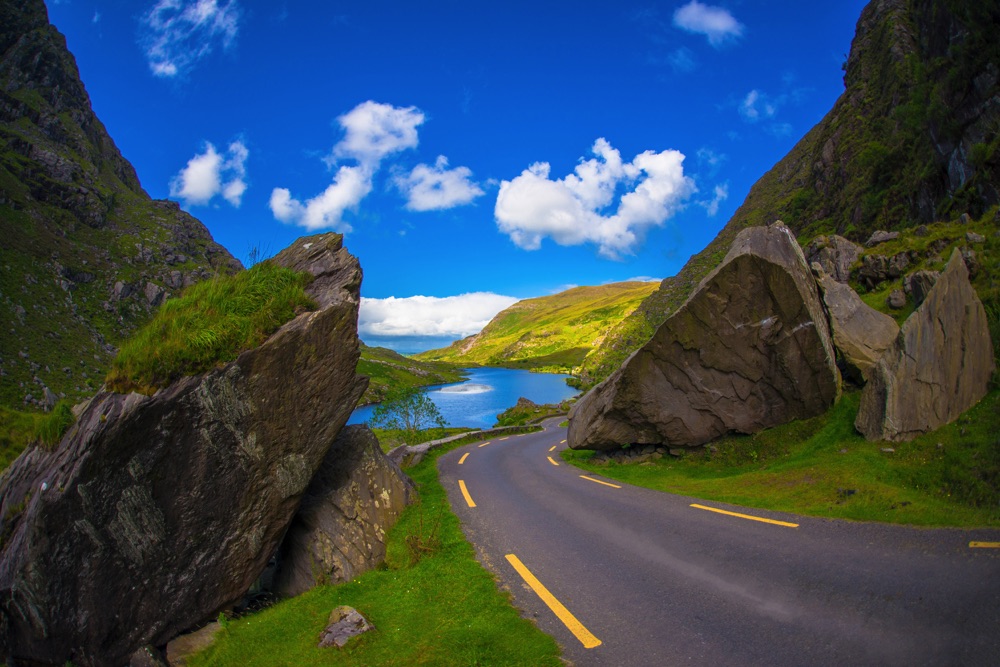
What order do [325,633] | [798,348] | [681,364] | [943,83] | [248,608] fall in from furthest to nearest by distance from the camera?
[943,83] < [681,364] < [798,348] < [248,608] < [325,633]

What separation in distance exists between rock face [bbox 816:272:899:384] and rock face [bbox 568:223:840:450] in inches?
27.7

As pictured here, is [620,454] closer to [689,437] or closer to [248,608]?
[689,437]

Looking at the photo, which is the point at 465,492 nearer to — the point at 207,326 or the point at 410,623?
the point at 410,623

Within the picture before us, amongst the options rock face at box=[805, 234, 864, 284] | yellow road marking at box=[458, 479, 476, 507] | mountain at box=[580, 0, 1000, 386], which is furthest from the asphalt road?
mountain at box=[580, 0, 1000, 386]

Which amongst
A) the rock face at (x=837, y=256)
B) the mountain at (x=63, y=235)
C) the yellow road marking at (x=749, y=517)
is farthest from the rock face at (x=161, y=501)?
the mountain at (x=63, y=235)

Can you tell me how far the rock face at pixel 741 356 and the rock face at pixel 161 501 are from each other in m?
11.7

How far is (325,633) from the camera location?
239 inches

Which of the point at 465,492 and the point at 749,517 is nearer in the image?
the point at 749,517

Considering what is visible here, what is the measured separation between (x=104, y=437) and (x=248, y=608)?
4324mm

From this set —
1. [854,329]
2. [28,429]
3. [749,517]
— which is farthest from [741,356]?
[28,429]

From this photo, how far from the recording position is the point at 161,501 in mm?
7547

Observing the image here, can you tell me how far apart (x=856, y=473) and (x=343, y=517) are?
11647 mm

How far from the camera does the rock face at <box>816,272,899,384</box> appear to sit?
1438 centimetres

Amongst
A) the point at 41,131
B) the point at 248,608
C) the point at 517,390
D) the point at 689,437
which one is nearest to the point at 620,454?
the point at 689,437
